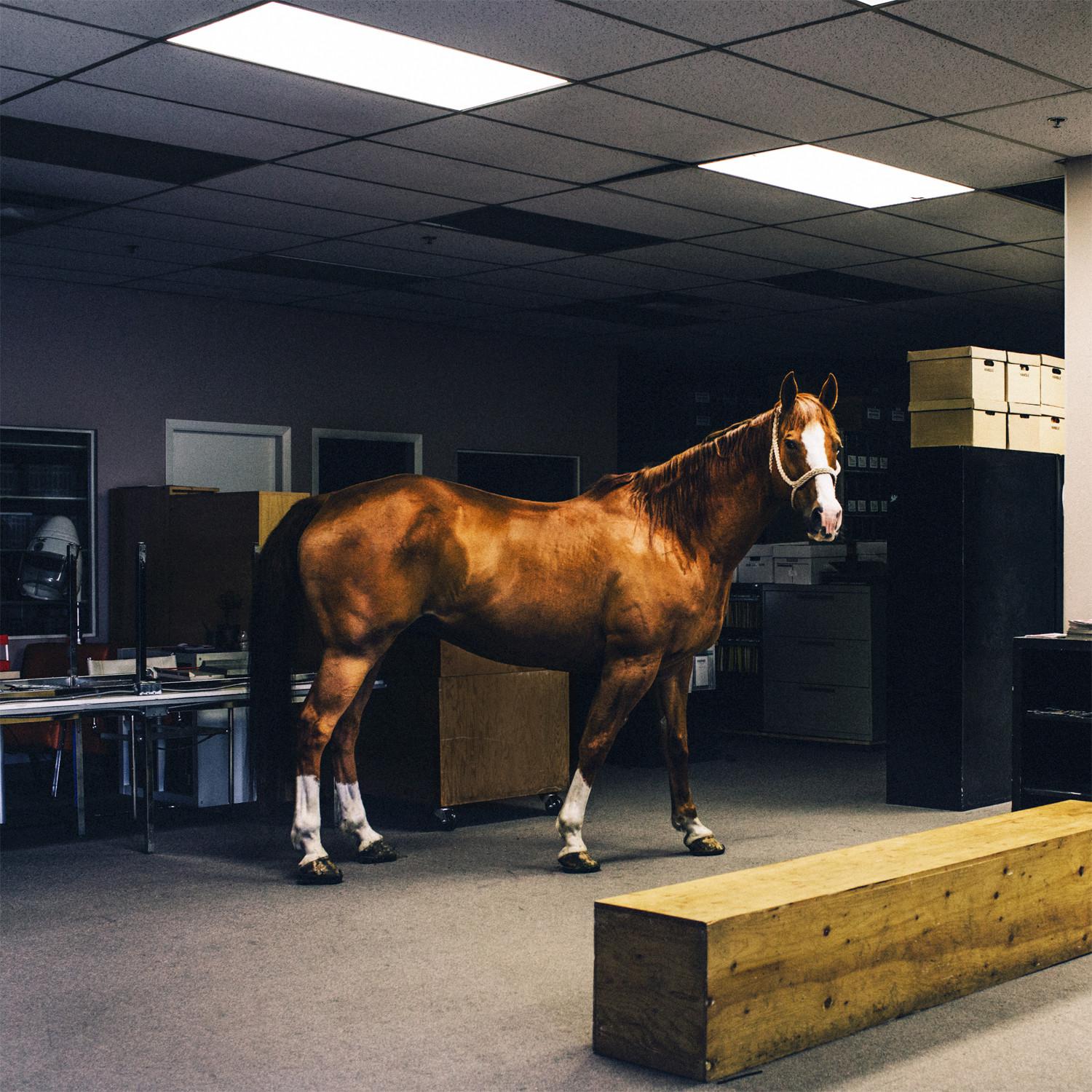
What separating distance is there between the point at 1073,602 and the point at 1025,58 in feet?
7.54

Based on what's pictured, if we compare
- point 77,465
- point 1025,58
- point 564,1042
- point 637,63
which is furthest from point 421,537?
point 77,465

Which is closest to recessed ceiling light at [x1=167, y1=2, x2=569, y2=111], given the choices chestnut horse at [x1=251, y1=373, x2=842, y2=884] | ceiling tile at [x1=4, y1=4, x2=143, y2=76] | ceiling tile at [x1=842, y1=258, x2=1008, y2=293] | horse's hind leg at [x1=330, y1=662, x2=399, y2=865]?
ceiling tile at [x1=4, y1=4, x2=143, y2=76]

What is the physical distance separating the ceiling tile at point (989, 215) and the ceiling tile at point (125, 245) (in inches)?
147

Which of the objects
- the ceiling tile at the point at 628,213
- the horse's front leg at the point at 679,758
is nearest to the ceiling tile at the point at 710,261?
the ceiling tile at the point at 628,213

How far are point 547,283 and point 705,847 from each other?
14.3ft

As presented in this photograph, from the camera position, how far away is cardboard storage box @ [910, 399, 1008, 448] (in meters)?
6.50

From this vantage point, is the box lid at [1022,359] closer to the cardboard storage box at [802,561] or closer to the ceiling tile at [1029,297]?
the ceiling tile at [1029,297]

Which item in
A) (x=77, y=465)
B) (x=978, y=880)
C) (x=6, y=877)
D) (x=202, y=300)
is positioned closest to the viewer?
(x=978, y=880)

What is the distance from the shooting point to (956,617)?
6578mm

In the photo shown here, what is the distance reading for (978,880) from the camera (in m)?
3.75

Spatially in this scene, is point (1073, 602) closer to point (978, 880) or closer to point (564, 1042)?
point (978, 880)

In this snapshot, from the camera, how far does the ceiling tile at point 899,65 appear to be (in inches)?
180

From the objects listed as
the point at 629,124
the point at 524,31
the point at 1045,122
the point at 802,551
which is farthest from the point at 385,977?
the point at 802,551

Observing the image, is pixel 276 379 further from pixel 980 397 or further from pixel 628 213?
pixel 980 397
